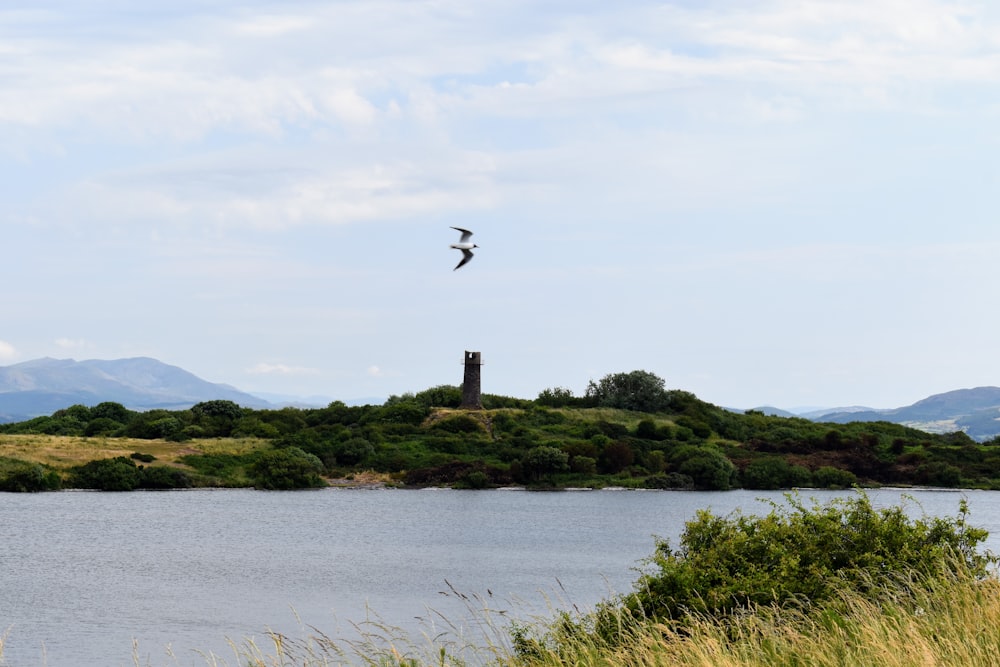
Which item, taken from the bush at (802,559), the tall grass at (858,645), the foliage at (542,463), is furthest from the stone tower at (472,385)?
the tall grass at (858,645)

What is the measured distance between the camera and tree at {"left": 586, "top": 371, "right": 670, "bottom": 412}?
103 metres

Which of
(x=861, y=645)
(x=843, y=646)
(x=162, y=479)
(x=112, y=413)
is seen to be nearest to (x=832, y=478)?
(x=162, y=479)

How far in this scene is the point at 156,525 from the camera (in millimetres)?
54281

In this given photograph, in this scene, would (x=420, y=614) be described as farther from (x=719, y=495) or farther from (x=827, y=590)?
(x=719, y=495)

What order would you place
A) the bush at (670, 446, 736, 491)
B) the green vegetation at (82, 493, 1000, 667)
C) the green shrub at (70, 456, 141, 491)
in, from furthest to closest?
1. the bush at (670, 446, 736, 491)
2. the green shrub at (70, 456, 141, 491)
3. the green vegetation at (82, 493, 1000, 667)

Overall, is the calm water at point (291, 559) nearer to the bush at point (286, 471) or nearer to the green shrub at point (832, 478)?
the bush at point (286, 471)

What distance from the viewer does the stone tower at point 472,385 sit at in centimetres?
9312

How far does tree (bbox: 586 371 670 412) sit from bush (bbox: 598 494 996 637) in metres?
82.6

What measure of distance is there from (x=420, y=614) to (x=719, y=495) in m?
45.1

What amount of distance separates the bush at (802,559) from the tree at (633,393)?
82.6 meters

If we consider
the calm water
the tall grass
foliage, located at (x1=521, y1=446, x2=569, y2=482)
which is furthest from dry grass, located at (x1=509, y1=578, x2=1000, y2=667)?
foliage, located at (x1=521, y1=446, x2=569, y2=482)

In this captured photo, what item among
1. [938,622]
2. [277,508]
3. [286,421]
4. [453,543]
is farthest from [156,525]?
[938,622]

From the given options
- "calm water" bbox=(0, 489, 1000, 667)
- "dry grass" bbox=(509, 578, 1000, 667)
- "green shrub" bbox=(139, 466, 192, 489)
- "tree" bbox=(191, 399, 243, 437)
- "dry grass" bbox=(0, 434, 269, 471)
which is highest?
"tree" bbox=(191, 399, 243, 437)

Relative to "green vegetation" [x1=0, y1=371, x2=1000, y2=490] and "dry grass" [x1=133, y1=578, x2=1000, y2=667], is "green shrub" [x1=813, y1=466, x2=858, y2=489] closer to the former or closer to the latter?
"green vegetation" [x1=0, y1=371, x2=1000, y2=490]
